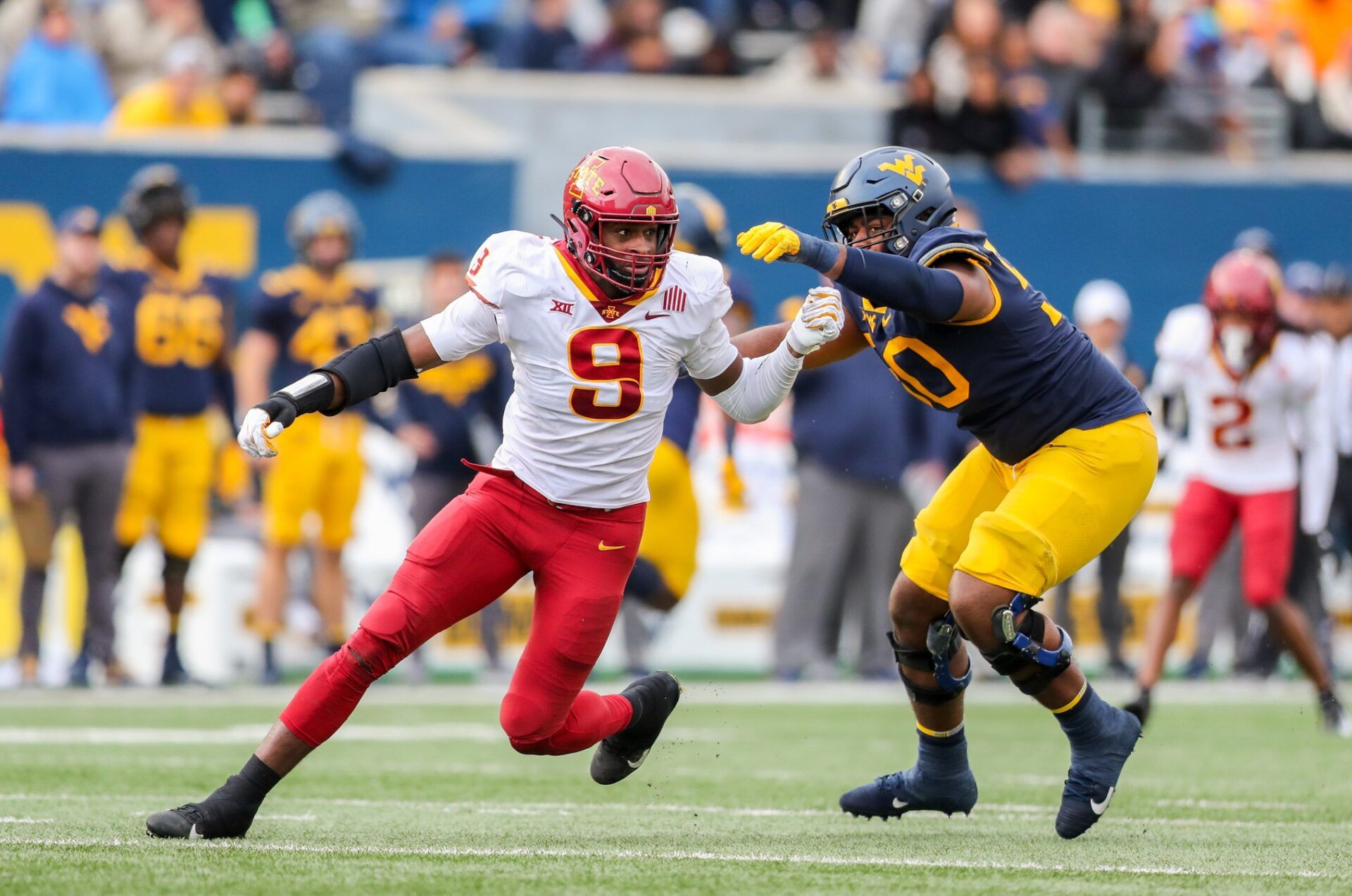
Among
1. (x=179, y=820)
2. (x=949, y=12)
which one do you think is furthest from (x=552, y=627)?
(x=949, y=12)

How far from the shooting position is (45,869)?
4.24m

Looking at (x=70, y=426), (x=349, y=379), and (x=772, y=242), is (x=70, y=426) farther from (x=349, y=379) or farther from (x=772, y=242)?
(x=772, y=242)

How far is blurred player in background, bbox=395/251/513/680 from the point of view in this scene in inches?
417

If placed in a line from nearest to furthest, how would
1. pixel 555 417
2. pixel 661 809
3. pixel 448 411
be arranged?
pixel 555 417 → pixel 661 809 → pixel 448 411

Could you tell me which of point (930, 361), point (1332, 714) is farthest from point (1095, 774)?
point (1332, 714)

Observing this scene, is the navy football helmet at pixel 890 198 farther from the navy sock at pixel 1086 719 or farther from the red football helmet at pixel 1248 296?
the red football helmet at pixel 1248 296

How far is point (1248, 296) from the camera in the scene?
860cm

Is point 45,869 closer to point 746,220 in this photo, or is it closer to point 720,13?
point 746,220

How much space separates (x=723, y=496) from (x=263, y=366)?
2882mm

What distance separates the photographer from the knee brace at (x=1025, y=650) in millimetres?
5188

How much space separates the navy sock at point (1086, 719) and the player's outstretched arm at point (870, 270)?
118cm

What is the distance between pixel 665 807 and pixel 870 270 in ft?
6.35

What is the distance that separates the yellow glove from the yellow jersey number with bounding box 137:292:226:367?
5.99 m

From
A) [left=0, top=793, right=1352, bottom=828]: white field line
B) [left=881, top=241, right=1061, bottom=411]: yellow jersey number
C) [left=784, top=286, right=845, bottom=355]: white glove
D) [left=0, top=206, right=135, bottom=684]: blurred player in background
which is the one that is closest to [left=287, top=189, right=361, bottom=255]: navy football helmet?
[left=0, top=206, right=135, bottom=684]: blurred player in background
